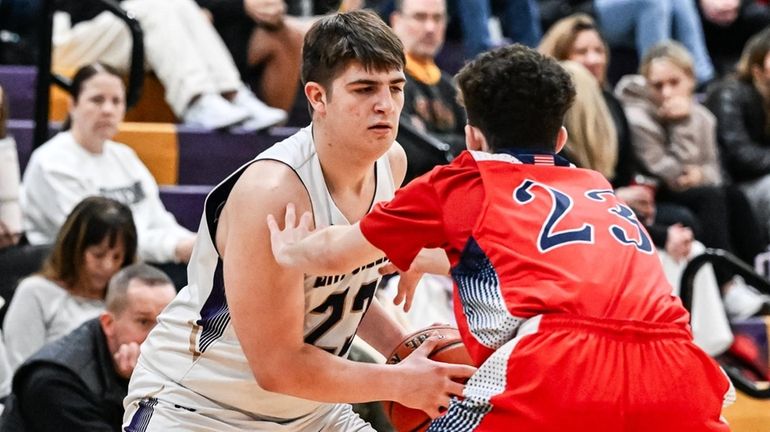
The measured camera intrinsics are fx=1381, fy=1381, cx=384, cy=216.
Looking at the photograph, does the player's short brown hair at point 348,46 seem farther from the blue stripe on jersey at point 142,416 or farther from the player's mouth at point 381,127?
the blue stripe on jersey at point 142,416

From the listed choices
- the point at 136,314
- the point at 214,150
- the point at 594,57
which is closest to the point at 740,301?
the point at 594,57

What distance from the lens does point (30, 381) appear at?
4.43 metres

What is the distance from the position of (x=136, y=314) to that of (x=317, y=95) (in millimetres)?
1709

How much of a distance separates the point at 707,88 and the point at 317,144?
5803 millimetres

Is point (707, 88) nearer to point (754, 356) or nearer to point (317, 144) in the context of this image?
point (754, 356)

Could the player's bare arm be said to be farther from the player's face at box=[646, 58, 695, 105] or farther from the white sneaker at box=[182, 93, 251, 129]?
the player's face at box=[646, 58, 695, 105]

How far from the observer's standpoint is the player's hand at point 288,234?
2920 mm

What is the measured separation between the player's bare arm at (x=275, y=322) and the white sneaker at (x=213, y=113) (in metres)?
3.52

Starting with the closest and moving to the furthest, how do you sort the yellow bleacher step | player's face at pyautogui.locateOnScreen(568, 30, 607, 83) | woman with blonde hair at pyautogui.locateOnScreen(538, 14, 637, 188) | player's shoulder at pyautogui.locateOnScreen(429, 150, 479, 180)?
player's shoulder at pyautogui.locateOnScreen(429, 150, 479, 180) → the yellow bleacher step → woman with blonde hair at pyautogui.locateOnScreen(538, 14, 637, 188) → player's face at pyautogui.locateOnScreen(568, 30, 607, 83)

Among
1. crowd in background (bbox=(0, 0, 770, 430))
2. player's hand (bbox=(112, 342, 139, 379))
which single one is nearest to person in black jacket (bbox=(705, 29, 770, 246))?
crowd in background (bbox=(0, 0, 770, 430))

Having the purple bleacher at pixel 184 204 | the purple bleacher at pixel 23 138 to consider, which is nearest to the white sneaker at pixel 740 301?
the purple bleacher at pixel 184 204

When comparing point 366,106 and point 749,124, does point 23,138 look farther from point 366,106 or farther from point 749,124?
point 749,124

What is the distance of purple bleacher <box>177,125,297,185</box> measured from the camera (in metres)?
6.61

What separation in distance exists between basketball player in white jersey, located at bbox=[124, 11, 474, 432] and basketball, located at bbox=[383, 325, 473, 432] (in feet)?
0.41
